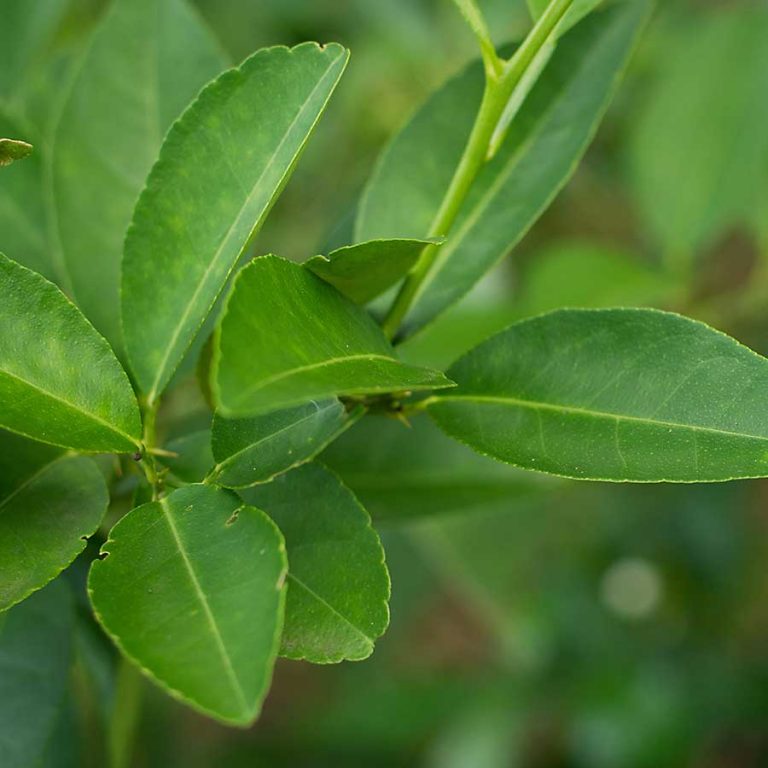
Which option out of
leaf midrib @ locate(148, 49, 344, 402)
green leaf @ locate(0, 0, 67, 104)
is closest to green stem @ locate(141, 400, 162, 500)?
leaf midrib @ locate(148, 49, 344, 402)

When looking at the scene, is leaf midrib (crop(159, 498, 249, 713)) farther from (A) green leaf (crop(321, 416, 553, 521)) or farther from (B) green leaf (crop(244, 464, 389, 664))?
(A) green leaf (crop(321, 416, 553, 521))

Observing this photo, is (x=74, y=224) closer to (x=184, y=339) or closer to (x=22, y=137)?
(x=22, y=137)

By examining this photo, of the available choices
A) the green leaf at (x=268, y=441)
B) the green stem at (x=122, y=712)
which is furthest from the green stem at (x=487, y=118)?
the green stem at (x=122, y=712)

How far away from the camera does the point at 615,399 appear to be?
0.53 meters

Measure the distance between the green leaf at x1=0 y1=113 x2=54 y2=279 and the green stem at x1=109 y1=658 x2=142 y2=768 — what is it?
284mm

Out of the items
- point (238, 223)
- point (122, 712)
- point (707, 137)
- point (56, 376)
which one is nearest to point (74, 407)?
point (56, 376)

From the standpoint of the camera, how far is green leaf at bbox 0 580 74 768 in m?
0.62

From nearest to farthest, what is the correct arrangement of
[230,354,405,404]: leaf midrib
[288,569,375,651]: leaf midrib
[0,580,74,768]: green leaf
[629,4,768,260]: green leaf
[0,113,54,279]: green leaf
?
[230,354,405,404]: leaf midrib
[288,569,375,651]: leaf midrib
[0,580,74,768]: green leaf
[0,113,54,279]: green leaf
[629,4,768,260]: green leaf

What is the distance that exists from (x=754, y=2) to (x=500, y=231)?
151cm

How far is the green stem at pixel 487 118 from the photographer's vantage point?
0.53 metres

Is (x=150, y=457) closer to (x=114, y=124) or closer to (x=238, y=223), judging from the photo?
(x=238, y=223)

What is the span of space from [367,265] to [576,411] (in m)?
0.13

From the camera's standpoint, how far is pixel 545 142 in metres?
0.70

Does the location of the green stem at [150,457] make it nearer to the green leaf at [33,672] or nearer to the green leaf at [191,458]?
the green leaf at [191,458]
